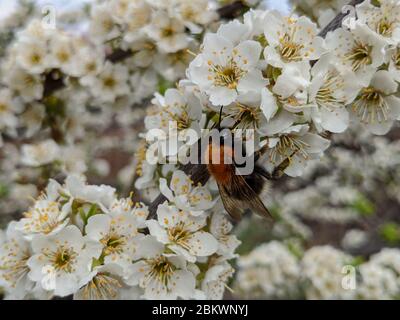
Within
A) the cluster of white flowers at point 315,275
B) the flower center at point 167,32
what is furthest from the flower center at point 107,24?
the cluster of white flowers at point 315,275

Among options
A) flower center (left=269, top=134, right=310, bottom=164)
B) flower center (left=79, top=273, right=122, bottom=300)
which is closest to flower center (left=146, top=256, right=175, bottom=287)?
flower center (left=79, top=273, right=122, bottom=300)

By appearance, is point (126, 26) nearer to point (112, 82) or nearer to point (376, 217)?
point (112, 82)

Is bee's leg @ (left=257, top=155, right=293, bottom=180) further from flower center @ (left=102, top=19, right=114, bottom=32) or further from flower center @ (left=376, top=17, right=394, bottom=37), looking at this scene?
flower center @ (left=102, top=19, right=114, bottom=32)

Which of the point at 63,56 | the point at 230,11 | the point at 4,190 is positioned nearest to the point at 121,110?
the point at 63,56
